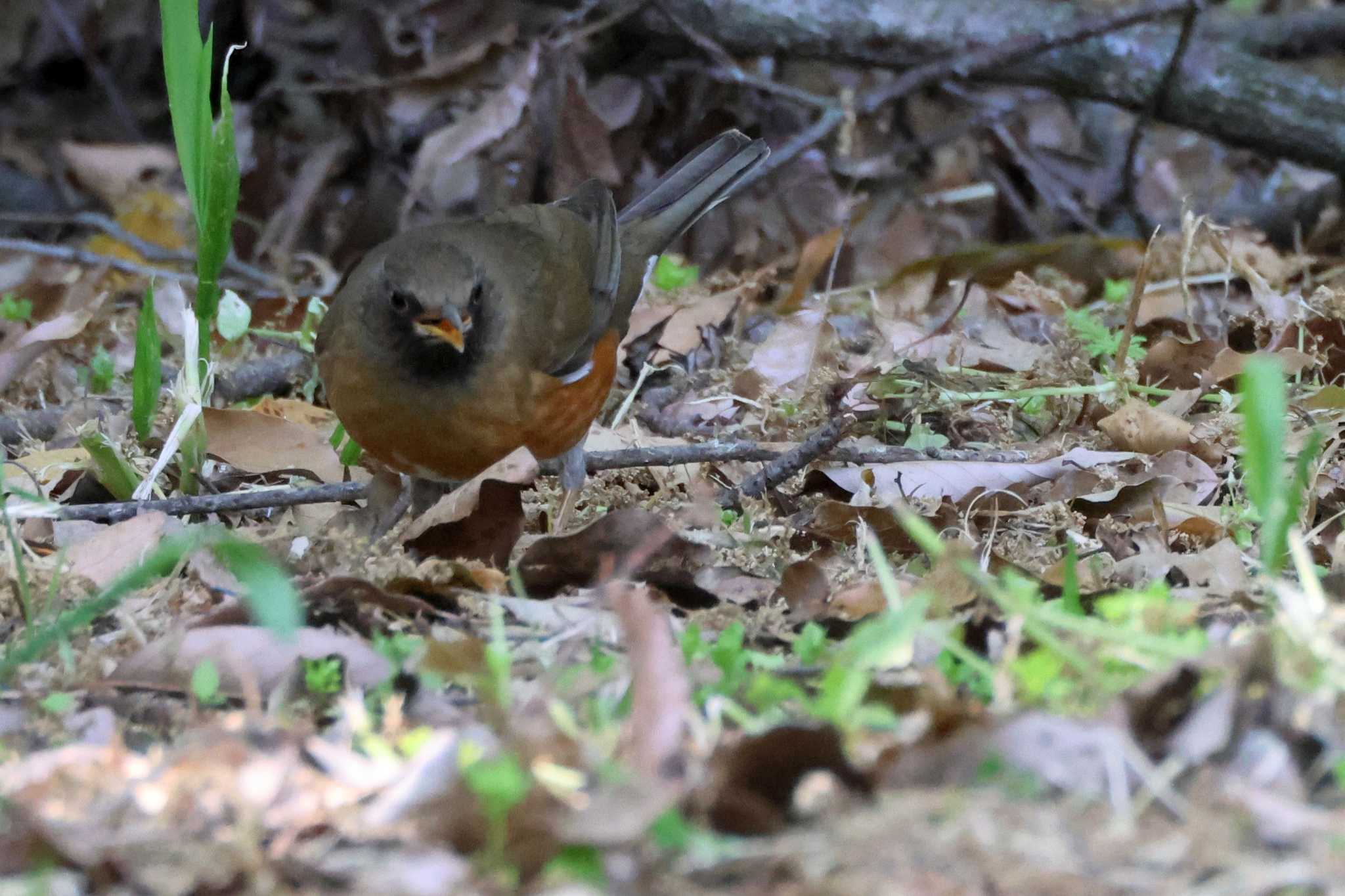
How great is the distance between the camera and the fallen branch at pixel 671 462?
327 cm

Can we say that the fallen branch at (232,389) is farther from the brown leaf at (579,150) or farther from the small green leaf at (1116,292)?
the small green leaf at (1116,292)

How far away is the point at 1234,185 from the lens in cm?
805

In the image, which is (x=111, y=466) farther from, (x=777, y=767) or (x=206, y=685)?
(x=777, y=767)

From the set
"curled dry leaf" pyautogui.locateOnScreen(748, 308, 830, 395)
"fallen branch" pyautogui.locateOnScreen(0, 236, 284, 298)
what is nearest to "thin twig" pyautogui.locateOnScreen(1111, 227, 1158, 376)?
"curled dry leaf" pyautogui.locateOnScreen(748, 308, 830, 395)

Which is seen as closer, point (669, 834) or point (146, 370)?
point (669, 834)

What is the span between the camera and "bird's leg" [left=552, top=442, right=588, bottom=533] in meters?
3.68

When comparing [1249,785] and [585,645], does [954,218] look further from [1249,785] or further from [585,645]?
[1249,785]

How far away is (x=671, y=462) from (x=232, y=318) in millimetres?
1687

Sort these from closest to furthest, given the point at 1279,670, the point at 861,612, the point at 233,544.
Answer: the point at 1279,670 → the point at 233,544 → the point at 861,612

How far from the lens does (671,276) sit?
5.87 m

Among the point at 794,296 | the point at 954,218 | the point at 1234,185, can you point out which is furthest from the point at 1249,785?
the point at 1234,185

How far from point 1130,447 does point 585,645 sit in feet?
6.61

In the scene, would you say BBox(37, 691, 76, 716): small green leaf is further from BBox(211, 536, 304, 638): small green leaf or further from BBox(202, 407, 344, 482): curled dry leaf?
BBox(202, 407, 344, 482): curled dry leaf

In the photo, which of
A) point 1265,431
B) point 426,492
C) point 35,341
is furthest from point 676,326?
point 1265,431
